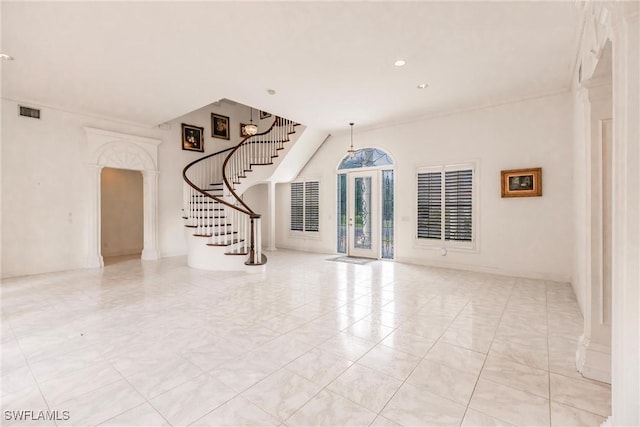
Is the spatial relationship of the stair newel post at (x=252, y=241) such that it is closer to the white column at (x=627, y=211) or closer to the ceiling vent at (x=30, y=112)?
the ceiling vent at (x=30, y=112)

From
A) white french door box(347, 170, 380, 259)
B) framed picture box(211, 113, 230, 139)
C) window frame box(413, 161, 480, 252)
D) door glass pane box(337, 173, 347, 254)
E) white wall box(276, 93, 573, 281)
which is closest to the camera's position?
white wall box(276, 93, 573, 281)

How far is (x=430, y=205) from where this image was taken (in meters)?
6.31

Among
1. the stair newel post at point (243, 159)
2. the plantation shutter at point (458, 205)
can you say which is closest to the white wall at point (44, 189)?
the stair newel post at point (243, 159)

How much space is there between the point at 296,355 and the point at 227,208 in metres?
4.59

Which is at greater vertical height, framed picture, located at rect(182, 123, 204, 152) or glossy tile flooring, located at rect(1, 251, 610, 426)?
framed picture, located at rect(182, 123, 204, 152)

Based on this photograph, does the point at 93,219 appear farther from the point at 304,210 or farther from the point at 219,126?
the point at 304,210

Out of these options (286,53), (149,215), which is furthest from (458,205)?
(149,215)

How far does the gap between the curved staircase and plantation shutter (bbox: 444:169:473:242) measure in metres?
3.85

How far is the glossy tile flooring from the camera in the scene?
1830mm

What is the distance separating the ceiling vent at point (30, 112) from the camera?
17.8ft

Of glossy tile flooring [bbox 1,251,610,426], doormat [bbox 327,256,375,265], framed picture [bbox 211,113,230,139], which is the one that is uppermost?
framed picture [bbox 211,113,230,139]

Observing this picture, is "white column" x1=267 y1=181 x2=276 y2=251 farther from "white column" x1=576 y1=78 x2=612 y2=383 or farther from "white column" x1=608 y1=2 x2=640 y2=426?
"white column" x1=608 y1=2 x2=640 y2=426

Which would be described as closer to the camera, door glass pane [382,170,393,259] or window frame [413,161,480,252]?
window frame [413,161,480,252]

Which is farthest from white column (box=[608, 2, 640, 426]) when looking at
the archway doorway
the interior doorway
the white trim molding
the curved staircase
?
the interior doorway
